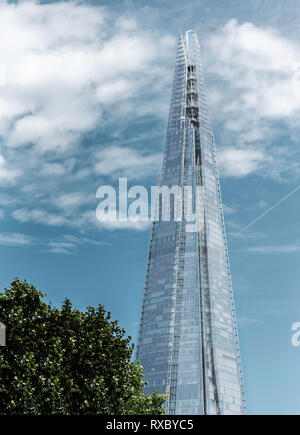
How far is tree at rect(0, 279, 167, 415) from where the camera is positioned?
161 feet

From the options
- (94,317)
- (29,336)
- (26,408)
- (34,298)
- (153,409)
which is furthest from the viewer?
(153,409)

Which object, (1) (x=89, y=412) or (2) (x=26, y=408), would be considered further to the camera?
(1) (x=89, y=412)

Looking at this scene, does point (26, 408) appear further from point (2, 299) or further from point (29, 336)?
point (2, 299)

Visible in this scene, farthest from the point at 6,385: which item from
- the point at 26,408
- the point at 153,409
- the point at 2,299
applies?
the point at 153,409

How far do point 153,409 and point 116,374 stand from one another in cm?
1977

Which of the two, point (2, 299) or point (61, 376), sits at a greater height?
point (2, 299)

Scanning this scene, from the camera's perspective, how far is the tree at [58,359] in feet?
161

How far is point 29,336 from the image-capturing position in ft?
169

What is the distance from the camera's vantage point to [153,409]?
2933 inches

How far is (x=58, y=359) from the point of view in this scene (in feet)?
172
